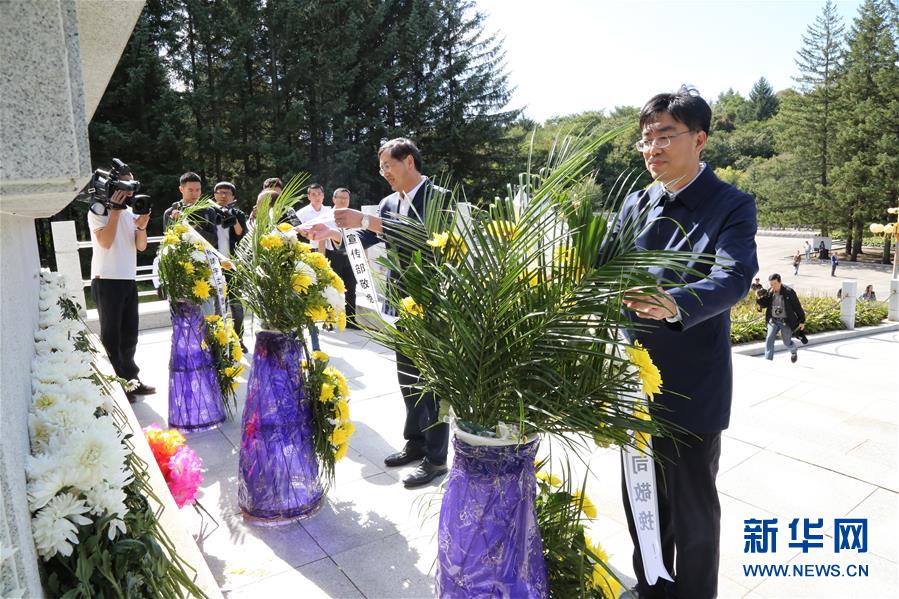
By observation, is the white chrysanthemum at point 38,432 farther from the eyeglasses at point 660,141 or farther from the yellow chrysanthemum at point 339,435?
the yellow chrysanthemum at point 339,435

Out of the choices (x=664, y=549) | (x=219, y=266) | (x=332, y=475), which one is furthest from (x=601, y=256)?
(x=219, y=266)

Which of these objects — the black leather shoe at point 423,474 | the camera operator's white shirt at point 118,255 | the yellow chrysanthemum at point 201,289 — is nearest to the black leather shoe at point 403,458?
the black leather shoe at point 423,474

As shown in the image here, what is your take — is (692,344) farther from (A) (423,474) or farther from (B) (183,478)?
(B) (183,478)

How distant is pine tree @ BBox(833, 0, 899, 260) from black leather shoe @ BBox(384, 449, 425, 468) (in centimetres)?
3490

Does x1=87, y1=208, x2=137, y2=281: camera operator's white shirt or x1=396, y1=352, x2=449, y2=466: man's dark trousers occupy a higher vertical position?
x1=87, y1=208, x2=137, y2=281: camera operator's white shirt

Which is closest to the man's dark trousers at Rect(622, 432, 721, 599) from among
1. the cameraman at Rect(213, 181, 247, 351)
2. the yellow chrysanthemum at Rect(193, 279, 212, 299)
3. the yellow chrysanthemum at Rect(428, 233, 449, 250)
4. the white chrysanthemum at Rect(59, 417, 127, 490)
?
the yellow chrysanthemum at Rect(428, 233, 449, 250)

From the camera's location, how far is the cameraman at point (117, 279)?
14.3ft

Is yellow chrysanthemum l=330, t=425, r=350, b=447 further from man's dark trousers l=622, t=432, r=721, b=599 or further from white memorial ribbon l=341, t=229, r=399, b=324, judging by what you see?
man's dark trousers l=622, t=432, r=721, b=599

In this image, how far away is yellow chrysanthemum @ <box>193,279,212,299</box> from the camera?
3.92 m

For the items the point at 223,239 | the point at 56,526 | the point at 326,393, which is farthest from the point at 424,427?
the point at 223,239

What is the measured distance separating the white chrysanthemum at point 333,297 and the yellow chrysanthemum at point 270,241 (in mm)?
337

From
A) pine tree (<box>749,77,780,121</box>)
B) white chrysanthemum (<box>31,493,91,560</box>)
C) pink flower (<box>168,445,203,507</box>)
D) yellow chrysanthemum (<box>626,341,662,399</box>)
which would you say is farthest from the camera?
pine tree (<box>749,77,780,121</box>)

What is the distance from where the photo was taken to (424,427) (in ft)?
11.3

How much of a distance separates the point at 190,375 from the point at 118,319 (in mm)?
1019
